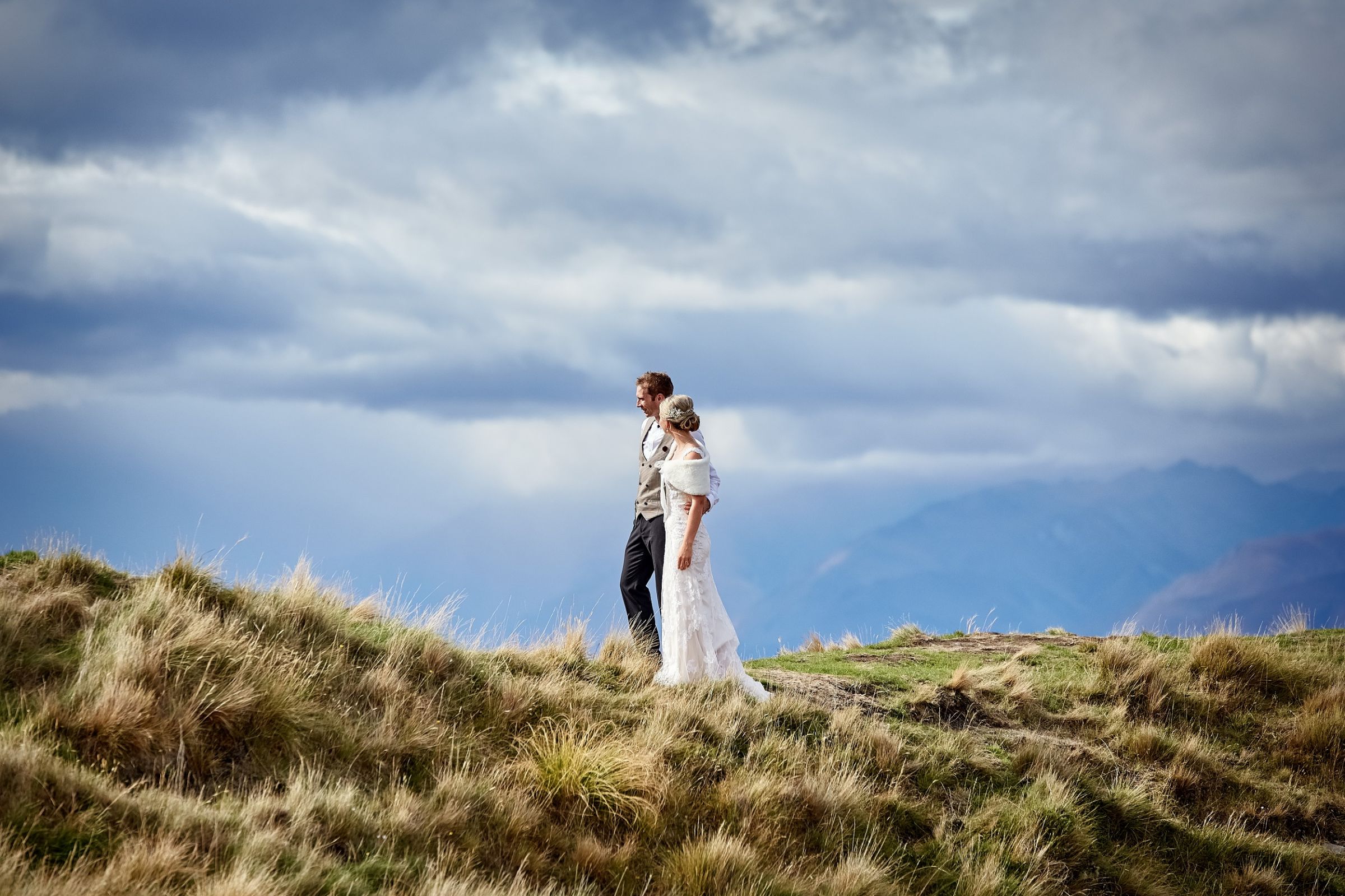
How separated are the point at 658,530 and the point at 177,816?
247 inches

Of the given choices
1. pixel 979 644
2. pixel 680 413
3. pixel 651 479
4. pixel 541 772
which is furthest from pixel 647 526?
pixel 979 644

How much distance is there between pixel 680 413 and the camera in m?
10.6

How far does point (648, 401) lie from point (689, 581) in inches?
82.3

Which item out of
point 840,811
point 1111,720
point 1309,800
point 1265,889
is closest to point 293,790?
point 840,811

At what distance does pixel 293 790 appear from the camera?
6.70 meters

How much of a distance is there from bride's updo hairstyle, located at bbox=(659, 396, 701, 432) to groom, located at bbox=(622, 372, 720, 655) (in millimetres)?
722

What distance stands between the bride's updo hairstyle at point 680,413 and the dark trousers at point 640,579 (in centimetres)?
147

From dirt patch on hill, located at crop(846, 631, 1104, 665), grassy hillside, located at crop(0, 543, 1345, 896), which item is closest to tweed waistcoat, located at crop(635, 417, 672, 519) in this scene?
grassy hillside, located at crop(0, 543, 1345, 896)

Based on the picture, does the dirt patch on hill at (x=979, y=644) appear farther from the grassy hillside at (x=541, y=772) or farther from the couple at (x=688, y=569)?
the couple at (x=688, y=569)

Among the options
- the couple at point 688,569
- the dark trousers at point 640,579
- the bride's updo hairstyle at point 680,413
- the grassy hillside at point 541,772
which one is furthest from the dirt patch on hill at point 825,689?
the bride's updo hairstyle at point 680,413

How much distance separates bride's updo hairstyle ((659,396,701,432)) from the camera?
1055 centimetres

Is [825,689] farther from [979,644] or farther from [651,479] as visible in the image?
[979,644]

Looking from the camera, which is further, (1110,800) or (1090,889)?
(1110,800)

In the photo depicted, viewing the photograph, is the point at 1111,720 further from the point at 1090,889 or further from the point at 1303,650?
the point at 1303,650
